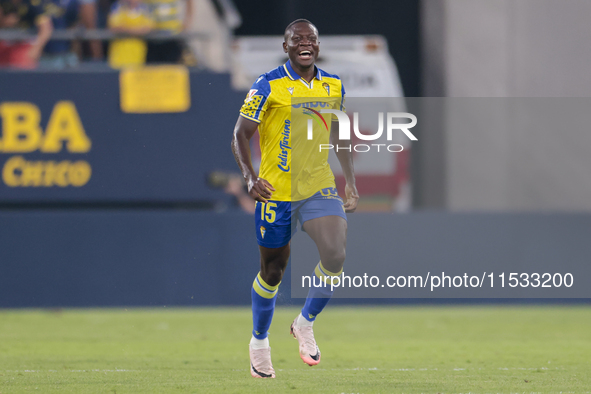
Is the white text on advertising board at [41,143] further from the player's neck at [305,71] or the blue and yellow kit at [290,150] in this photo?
the player's neck at [305,71]

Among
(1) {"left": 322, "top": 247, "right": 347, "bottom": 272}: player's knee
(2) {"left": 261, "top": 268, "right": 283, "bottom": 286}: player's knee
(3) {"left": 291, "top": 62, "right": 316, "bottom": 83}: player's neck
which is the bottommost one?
(2) {"left": 261, "top": 268, "right": 283, "bottom": 286}: player's knee

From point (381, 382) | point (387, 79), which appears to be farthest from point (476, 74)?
Result: point (381, 382)

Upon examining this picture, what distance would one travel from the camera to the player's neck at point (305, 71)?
591 cm

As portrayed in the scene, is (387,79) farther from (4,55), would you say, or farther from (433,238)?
(4,55)

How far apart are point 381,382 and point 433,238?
5.55 meters

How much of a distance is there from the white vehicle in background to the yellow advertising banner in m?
0.77

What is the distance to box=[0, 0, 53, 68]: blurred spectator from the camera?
11445 mm

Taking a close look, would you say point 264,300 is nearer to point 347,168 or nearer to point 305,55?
point 347,168

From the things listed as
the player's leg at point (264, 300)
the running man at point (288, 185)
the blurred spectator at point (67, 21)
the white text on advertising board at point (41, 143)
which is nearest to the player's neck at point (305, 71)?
the running man at point (288, 185)

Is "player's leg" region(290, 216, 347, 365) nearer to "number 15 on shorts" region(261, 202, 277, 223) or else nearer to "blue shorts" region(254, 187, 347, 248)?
"blue shorts" region(254, 187, 347, 248)

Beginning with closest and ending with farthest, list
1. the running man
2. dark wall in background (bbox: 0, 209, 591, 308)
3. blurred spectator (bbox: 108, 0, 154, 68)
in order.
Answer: the running man → dark wall in background (bbox: 0, 209, 591, 308) → blurred spectator (bbox: 108, 0, 154, 68)

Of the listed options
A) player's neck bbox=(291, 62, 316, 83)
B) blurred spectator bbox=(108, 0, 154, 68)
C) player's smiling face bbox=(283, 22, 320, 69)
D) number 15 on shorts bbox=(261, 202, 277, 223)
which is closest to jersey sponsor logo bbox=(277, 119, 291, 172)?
number 15 on shorts bbox=(261, 202, 277, 223)

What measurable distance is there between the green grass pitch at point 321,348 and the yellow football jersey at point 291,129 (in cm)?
138

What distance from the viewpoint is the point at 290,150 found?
19.6 ft
